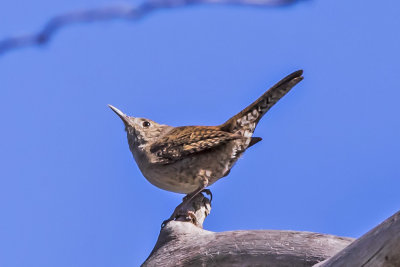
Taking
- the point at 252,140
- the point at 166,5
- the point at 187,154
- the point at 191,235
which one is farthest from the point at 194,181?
the point at 166,5

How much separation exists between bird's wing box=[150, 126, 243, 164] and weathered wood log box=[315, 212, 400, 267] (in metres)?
3.11

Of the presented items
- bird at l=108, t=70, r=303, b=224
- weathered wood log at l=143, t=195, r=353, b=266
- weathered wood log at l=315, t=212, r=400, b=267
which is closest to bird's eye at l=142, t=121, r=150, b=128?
bird at l=108, t=70, r=303, b=224

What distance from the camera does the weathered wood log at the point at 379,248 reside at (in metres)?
2.55

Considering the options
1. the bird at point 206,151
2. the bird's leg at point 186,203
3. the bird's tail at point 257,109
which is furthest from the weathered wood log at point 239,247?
the bird's tail at point 257,109

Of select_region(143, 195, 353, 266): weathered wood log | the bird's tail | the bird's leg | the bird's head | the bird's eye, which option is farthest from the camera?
the bird's eye

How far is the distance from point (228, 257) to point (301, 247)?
1.78 feet

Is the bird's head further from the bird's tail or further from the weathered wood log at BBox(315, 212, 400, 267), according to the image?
the weathered wood log at BBox(315, 212, 400, 267)

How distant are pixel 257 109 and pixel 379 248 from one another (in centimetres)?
335

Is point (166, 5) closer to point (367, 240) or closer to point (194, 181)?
point (367, 240)

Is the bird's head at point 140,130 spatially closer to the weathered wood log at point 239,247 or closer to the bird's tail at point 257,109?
the bird's tail at point 257,109

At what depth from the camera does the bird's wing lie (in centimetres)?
581

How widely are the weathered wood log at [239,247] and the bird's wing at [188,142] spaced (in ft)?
4.50

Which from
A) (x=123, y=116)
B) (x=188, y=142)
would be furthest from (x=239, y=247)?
(x=123, y=116)

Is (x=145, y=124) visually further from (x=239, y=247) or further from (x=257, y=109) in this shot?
(x=239, y=247)
